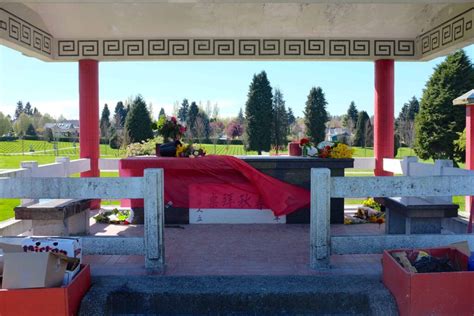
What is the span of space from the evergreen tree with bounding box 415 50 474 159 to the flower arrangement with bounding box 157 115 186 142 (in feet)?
69.9

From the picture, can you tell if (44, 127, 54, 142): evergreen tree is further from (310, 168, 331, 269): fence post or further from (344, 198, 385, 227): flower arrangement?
(310, 168, 331, 269): fence post

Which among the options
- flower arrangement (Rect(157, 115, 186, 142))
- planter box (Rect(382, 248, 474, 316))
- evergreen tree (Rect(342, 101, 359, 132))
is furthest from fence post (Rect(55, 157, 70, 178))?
evergreen tree (Rect(342, 101, 359, 132))

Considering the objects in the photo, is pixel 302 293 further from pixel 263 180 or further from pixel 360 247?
pixel 263 180

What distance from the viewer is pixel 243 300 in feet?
14.1

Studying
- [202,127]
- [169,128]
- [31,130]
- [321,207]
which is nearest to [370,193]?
[321,207]

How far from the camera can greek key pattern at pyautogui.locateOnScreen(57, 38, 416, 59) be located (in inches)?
355

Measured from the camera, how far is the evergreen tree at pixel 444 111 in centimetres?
2548

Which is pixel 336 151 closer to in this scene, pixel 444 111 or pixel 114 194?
pixel 114 194

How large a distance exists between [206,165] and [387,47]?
4685mm

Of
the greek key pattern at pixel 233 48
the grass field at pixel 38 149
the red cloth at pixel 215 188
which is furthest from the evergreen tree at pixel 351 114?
the red cloth at pixel 215 188

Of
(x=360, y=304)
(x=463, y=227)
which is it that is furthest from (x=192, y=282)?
(x=463, y=227)

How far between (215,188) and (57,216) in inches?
117

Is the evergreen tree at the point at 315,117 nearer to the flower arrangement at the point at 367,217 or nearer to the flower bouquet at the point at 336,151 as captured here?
the flower arrangement at the point at 367,217

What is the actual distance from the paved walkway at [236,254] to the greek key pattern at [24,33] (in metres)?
3.52
